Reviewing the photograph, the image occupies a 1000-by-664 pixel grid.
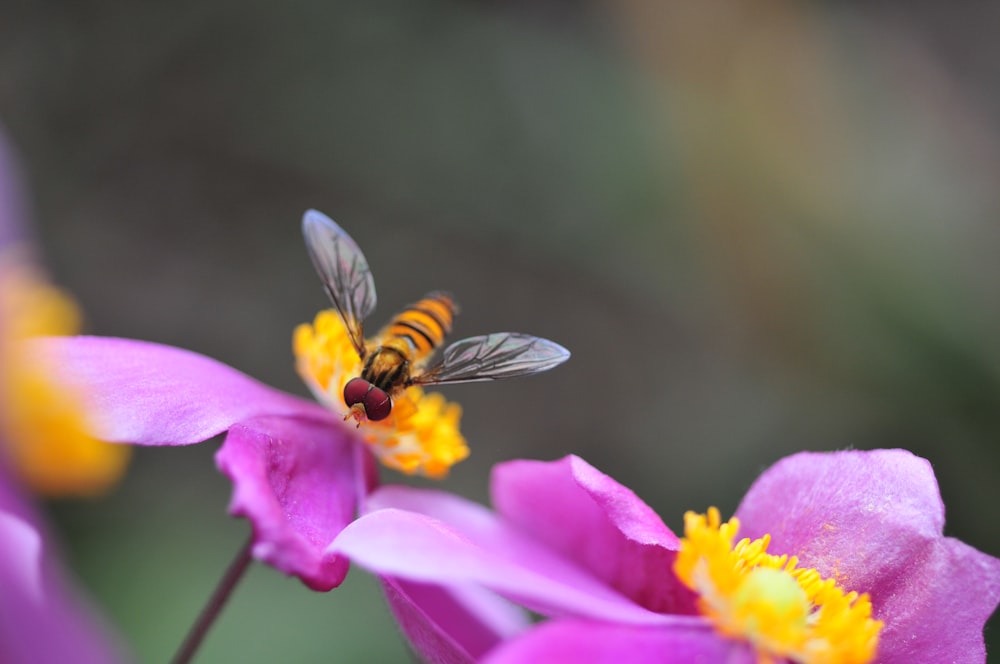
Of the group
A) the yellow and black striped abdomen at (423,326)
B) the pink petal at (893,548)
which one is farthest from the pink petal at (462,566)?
the yellow and black striped abdomen at (423,326)

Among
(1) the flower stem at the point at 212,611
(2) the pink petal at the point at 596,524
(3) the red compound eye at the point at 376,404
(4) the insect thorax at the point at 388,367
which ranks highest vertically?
(4) the insect thorax at the point at 388,367

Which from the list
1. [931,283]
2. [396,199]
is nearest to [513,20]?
[396,199]

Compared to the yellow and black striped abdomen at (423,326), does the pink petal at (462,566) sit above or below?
below

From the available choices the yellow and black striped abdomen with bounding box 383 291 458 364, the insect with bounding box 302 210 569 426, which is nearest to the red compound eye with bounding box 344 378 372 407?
the insect with bounding box 302 210 569 426

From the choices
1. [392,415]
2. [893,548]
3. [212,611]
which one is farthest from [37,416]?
[893,548]

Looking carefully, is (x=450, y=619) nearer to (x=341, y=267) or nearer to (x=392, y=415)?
(x=392, y=415)

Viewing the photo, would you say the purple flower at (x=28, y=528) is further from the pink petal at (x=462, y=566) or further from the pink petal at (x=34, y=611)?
the pink petal at (x=462, y=566)
